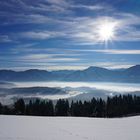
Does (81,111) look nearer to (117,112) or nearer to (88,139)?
(117,112)

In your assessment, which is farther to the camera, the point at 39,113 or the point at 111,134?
the point at 39,113

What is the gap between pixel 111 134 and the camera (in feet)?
56.5

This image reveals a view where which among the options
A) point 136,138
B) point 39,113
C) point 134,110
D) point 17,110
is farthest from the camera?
point 134,110

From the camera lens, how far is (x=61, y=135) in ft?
53.2

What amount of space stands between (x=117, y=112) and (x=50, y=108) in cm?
1942

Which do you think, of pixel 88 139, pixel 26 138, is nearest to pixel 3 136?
pixel 26 138

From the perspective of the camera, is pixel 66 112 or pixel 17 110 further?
pixel 66 112

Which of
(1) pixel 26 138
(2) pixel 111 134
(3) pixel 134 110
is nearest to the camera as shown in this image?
(1) pixel 26 138

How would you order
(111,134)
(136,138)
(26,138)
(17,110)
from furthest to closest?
(17,110)
(111,134)
(136,138)
(26,138)

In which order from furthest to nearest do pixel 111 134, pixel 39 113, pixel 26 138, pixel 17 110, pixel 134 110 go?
pixel 134 110, pixel 39 113, pixel 17 110, pixel 111 134, pixel 26 138

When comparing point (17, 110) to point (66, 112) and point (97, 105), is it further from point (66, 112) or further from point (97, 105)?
point (97, 105)

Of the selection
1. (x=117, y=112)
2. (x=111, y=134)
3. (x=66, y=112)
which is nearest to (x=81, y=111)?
(x=66, y=112)

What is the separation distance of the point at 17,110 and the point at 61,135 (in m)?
51.3

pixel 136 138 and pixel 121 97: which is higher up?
pixel 121 97
